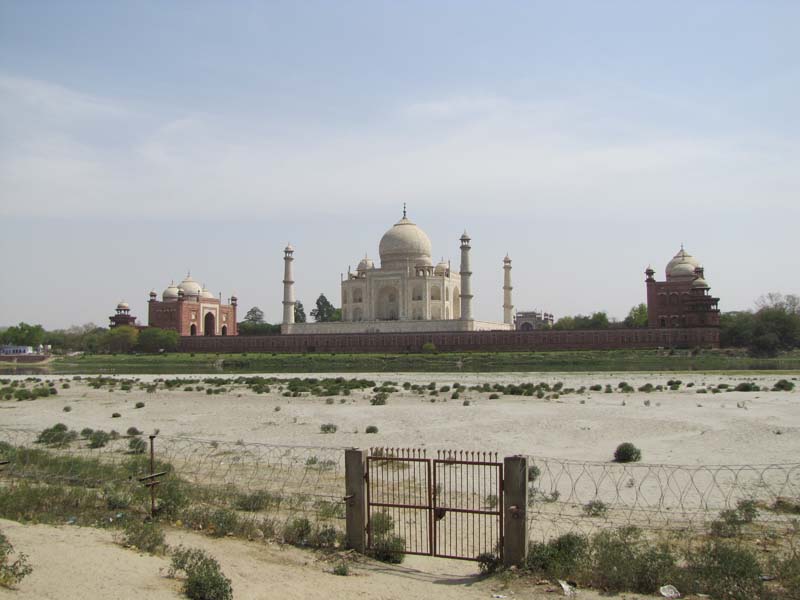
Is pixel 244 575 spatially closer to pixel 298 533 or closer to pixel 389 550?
pixel 298 533

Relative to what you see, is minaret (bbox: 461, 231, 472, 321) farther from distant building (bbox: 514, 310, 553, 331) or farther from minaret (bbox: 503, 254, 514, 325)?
distant building (bbox: 514, 310, 553, 331)

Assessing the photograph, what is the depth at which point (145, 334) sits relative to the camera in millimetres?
67125

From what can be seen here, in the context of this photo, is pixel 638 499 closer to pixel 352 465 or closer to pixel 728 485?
pixel 728 485

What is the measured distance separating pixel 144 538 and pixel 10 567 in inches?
66.4

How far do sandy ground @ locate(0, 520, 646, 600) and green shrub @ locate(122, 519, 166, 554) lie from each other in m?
0.14

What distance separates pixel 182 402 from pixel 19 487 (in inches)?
605

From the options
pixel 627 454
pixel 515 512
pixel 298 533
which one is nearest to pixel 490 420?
pixel 627 454

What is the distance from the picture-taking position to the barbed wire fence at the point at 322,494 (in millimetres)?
9008

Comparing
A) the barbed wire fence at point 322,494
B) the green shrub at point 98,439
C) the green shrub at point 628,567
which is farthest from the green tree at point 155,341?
the green shrub at point 628,567

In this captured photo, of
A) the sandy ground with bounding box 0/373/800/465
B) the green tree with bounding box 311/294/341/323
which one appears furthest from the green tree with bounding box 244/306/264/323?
the sandy ground with bounding box 0/373/800/465

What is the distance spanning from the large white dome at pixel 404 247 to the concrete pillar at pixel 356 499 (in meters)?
61.6

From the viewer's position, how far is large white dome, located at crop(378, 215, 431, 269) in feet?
232

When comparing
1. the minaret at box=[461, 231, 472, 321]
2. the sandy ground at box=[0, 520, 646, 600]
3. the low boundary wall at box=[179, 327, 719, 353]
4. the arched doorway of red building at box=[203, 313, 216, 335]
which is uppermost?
the minaret at box=[461, 231, 472, 321]

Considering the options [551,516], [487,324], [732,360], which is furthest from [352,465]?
[487,324]
